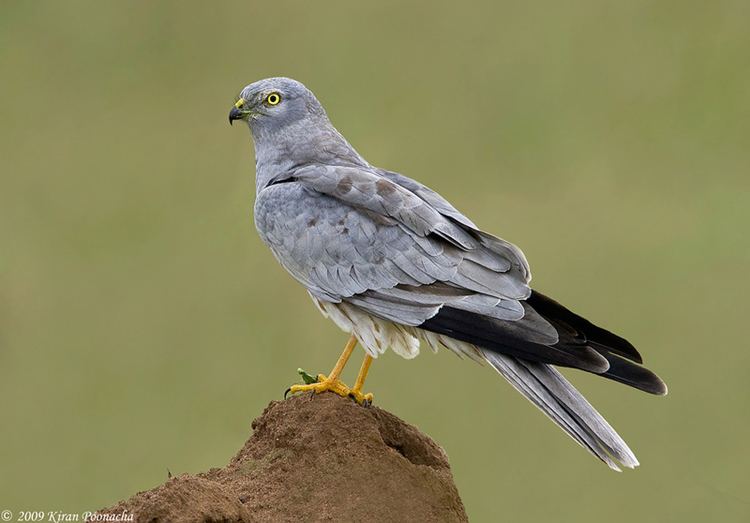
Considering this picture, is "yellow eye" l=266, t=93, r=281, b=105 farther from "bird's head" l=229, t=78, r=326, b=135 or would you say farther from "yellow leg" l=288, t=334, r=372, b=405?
"yellow leg" l=288, t=334, r=372, b=405

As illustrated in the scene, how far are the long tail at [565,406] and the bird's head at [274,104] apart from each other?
2.16 metres

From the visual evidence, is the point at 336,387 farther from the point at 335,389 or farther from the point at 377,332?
the point at 377,332

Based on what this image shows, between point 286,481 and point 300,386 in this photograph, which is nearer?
point 286,481

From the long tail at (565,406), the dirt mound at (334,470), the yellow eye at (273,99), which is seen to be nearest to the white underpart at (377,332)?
the dirt mound at (334,470)

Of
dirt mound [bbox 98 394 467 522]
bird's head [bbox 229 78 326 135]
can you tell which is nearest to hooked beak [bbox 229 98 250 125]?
bird's head [bbox 229 78 326 135]

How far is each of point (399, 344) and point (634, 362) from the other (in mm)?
1298

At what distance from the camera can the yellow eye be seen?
675 cm

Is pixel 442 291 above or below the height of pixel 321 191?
below

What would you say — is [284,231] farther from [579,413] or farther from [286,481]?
[579,413]

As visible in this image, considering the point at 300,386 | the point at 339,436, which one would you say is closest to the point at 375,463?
the point at 339,436

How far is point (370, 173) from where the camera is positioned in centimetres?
627

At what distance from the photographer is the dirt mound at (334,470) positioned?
5.37m

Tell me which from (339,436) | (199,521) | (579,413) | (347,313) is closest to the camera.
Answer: (199,521)

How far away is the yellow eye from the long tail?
2266 millimetres
